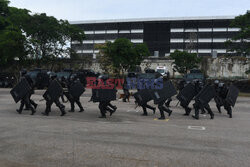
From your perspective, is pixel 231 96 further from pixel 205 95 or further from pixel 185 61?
pixel 185 61

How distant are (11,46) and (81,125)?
2533cm

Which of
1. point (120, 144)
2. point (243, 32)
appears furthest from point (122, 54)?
point (120, 144)

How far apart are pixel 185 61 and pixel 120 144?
3662 cm

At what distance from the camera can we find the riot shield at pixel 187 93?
1165cm

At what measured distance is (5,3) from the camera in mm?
38188

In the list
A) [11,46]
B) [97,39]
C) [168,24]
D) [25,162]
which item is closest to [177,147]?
[25,162]

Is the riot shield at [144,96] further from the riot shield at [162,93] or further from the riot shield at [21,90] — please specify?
the riot shield at [21,90]

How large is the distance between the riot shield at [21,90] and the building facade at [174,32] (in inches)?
1974

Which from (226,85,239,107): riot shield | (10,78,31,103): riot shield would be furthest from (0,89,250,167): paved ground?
(226,85,239,107): riot shield

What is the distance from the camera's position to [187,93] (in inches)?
461

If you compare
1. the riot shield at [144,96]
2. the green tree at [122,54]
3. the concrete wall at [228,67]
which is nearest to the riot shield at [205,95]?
the riot shield at [144,96]

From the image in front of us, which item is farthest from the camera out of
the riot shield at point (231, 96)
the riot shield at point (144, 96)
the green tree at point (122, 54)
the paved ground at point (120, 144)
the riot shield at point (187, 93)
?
the green tree at point (122, 54)

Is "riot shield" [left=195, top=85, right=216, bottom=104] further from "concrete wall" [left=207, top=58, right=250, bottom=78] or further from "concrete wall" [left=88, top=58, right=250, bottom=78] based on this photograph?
"concrete wall" [left=207, top=58, right=250, bottom=78]

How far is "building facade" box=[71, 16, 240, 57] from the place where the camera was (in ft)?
204
